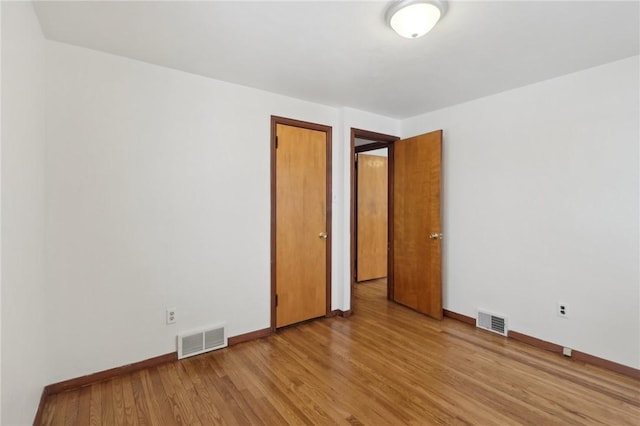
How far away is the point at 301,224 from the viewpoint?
10.6 ft

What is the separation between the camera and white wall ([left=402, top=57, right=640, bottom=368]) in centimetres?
232

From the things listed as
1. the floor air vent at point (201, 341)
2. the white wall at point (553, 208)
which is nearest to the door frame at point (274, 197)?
the floor air vent at point (201, 341)

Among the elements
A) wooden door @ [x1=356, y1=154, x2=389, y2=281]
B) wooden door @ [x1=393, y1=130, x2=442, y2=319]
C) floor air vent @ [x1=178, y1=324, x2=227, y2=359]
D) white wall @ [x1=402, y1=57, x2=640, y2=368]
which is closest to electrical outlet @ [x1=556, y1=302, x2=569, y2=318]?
white wall @ [x1=402, y1=57, x2=640, y2=368]

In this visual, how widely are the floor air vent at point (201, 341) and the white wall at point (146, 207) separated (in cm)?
6

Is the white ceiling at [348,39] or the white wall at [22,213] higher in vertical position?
the white ceiling at [348,39]

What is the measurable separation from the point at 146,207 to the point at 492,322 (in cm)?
340

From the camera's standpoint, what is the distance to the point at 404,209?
3.82 m

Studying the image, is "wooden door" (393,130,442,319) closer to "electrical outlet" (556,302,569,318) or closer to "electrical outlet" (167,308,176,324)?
"electrical outlet" (556,302,569,318)

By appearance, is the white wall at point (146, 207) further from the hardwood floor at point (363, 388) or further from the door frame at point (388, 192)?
the door frame at point (388, 192)

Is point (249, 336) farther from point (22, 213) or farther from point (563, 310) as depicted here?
point (563, 310)

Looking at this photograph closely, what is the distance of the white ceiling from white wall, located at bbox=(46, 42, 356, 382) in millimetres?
234

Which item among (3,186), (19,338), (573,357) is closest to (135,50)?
(3,186)

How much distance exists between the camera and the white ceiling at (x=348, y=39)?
1.71 meters

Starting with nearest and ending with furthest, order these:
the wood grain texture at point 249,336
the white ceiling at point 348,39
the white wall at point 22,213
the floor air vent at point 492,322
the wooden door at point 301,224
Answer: the white wall at point 22,213, the white ceiling at point 348,39, the wood grain texture at point 249,336, the floor air vent at point 492,322, the wooden door at point 301,224
